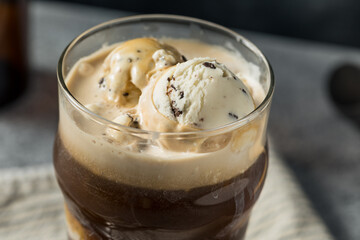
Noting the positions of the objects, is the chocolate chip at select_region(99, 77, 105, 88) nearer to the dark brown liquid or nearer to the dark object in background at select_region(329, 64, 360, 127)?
the dark brown liquid

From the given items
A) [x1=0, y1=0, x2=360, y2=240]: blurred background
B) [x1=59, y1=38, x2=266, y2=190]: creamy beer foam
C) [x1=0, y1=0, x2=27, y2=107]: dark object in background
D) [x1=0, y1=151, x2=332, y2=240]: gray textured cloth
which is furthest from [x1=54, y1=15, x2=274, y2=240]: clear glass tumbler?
[x1=0, y1=0, x2=27, y2=107]: dark object in background

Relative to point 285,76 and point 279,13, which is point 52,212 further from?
point 279,13

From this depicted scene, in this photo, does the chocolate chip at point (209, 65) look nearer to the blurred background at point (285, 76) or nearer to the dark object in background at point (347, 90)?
the blurred background at point (285, 76)

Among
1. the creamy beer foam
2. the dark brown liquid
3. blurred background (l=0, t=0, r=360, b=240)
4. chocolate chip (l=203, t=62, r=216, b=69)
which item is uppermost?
chocolate chip (l=203, t=62, r=216, b=69)

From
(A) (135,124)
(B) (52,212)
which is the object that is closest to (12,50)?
(B) (52,212)

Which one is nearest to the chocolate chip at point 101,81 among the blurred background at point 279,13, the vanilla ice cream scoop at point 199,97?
the vanilla ice cream scoop at point 199,97

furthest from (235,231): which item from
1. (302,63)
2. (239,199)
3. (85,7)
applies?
(85,7)
